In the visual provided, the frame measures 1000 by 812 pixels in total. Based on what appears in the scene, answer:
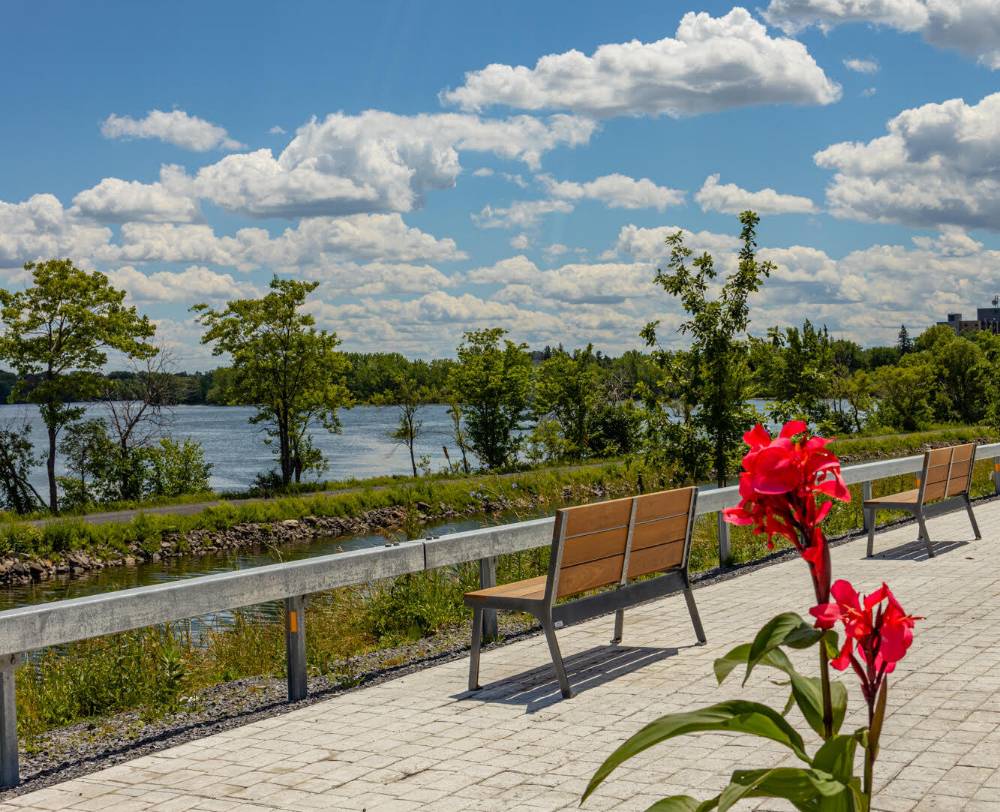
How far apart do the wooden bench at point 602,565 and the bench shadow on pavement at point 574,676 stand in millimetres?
130

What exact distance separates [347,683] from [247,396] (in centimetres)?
4291

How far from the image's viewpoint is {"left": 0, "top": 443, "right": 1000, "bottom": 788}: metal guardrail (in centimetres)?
534

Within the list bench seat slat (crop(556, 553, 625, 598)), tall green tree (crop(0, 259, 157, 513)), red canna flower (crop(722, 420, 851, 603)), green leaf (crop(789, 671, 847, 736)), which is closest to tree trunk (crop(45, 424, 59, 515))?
tall green tree (crop(0, 259, 157, 513))

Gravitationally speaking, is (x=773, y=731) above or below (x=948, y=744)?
above

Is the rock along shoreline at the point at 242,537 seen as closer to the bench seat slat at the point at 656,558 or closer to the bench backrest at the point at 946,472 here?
the bench backrest at the point at 946,472

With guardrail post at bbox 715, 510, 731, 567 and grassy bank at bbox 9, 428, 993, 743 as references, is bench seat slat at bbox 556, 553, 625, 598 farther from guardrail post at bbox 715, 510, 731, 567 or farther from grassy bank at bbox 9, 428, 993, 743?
guardrail post at bbox 715, 510, 731, 567

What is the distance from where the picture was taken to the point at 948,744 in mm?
5379

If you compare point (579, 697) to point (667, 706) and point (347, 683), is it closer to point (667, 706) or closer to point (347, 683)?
point (667, 706)

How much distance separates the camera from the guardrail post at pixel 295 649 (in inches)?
266

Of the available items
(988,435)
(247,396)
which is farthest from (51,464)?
(988,435)

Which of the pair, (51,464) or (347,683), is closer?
→ (347,683)

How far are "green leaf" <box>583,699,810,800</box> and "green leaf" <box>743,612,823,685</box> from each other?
5.5 inches

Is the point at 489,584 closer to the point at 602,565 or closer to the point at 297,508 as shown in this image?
the point at 602,565

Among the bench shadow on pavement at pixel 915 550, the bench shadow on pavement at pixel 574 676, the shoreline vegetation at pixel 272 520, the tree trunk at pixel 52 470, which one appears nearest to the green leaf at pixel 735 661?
the bench shadow on pavement at pixel 574 676
